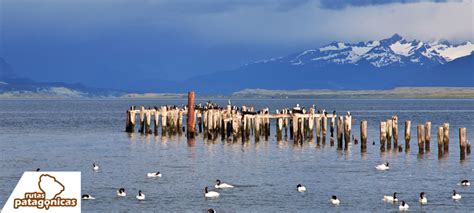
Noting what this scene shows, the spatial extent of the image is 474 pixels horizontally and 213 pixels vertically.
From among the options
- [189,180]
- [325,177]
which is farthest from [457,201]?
[189,180]

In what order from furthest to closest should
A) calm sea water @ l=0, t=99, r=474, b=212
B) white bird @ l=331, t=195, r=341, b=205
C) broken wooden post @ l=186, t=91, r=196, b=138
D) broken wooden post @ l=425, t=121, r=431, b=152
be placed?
1. broken wooden post @ l=186, t=91, r=196, b=138
2. broken wooden post @ l=425, t=121, r=431, b=152
3. calm sea water @ l=0, t=99, r=474, b=212
4. white bird @ l=331, t=195, r=341, b=205

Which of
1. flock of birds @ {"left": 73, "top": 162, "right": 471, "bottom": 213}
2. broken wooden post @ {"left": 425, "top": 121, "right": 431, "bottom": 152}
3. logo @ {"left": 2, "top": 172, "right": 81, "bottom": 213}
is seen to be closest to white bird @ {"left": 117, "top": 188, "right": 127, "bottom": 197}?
flock of birds @ {"left": 73, "top": 162, "right": 471, "bottom": 213}

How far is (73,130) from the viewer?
276 ft

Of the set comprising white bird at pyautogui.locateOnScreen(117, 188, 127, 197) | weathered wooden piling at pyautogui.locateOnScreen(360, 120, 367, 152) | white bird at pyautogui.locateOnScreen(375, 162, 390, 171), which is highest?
weathered wooden piling at pyautogui.locateOnScreen(360, 120, 367, 152)

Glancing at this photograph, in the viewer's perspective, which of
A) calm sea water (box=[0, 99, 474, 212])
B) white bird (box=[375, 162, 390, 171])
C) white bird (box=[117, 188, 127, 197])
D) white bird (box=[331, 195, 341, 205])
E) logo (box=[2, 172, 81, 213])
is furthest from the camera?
white bird (box=[375, 162, 390, 171])

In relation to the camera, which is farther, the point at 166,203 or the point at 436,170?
the point at 436,170

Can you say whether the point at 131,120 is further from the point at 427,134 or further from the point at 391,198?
the point at 391,198

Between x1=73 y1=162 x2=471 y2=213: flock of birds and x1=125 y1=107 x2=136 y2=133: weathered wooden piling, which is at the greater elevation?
x1=125 y1=107 x2=136 y2=133: weathered wooden piling

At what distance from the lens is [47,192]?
9719 mm

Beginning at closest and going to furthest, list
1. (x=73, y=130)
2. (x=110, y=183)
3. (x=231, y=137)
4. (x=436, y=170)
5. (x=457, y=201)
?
1. (x=457, y=201)
2. (x=110, y=183)
3. (x=436, y=170)
4. (x=231, y=137)
5. (x=73, y=130)

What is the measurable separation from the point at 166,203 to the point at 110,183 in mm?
6524

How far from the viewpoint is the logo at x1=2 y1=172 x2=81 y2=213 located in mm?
9719

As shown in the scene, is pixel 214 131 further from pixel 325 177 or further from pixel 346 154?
pixel 325 177

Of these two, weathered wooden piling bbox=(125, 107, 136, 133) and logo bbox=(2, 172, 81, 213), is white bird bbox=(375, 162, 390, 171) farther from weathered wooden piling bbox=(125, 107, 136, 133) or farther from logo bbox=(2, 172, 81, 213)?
logo bbox=(2, 172, 81, 213)
